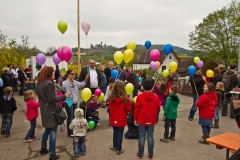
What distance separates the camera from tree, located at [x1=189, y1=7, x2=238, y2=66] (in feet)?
94.4

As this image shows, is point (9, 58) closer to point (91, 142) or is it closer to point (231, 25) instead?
point (91, 142)

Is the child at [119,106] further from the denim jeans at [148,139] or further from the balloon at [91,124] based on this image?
the balloon at [91,124]

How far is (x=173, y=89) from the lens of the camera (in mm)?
4828

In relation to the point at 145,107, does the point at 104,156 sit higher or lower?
lower

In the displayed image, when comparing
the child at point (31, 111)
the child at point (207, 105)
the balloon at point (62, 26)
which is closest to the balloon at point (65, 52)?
the balloon at point (62, 26)

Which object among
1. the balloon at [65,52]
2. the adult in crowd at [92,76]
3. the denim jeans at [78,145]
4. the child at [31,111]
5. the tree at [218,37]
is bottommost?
the denim jeans at [78,145]

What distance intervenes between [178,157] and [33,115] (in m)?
3.27

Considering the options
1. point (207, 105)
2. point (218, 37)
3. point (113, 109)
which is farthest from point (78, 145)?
point (218, 37)

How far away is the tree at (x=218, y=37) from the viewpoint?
28.8 m

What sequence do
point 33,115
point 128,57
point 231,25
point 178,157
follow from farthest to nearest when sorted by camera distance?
Result: point 231,25, point 128,57, point 33,115, point 178,157

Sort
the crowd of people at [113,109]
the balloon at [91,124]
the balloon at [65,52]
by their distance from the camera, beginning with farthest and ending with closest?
1. the balloon at [65,52]
2. the balloon at [91,124]
3. the crowd of people at [113,109]

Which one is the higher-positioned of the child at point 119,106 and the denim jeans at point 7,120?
the child at point 119,106

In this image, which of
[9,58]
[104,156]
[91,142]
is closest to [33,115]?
[91,142]

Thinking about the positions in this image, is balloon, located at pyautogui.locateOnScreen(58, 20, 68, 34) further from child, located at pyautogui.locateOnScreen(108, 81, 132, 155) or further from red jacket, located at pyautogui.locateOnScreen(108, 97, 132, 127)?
red jacket, located at pyautogui.locateOnScreen(108, 97, 132, 127)
